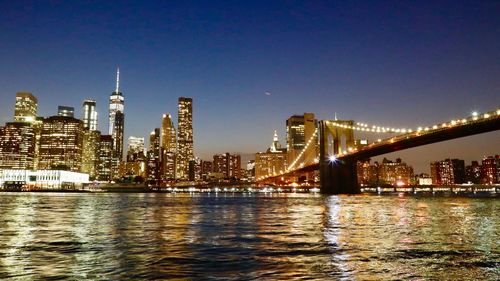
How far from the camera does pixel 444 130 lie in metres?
65.9

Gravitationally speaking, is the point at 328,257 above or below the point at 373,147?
below

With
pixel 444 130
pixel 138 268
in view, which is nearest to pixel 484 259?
pixel 138 268

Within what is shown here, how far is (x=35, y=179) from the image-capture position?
169375mm

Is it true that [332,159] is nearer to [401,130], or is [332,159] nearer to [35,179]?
[401,130]

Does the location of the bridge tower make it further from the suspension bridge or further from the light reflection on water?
the light reflection on water

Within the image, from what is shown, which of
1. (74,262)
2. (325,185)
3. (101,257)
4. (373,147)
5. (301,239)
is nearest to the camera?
(74,262)

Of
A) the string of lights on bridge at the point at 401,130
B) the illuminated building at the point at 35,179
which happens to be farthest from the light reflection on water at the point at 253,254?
the illuminated building at the point at 35,179

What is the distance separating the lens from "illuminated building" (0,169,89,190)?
163500mm

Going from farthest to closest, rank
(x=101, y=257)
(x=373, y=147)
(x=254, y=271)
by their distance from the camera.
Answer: (x=373, y=147), (x=101, y=257), (x=254, y=271)

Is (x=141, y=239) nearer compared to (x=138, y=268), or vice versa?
(x=138, y=268)

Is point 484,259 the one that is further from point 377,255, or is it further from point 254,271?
point 254,271

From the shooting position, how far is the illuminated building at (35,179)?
163500mm

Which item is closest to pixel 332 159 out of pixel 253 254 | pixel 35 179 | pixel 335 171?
pixel 335 171

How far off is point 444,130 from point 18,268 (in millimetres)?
65280
